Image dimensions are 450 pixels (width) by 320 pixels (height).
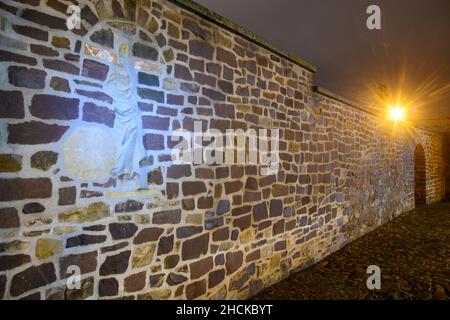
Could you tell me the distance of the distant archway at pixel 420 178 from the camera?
12962mm

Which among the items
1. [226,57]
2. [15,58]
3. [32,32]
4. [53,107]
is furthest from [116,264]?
[226,57]

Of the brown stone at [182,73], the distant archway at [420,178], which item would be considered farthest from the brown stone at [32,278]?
the distant archway at [420,178]

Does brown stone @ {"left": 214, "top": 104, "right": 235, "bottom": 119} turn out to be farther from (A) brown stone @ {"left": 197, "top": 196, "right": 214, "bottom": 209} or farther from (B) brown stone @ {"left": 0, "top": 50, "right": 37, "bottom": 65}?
(B) brown stone @ {"left": 0, "top": 50, "right": 37, "bottom": 65}

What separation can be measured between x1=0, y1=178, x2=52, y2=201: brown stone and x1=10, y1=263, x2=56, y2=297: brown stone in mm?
518

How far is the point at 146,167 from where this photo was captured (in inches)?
112

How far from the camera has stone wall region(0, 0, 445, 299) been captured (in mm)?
2141

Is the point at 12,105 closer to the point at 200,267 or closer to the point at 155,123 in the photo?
the point at 155,123

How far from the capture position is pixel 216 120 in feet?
11.6

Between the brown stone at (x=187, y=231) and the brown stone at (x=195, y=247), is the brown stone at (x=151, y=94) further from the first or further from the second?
the brown stone at (x=195, y=247)

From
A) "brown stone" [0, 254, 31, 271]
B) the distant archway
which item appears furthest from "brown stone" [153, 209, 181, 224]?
the distant archway

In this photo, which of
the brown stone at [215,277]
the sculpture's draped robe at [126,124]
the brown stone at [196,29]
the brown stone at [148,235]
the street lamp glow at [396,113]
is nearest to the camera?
the sculpture's draped robe at [126,124]

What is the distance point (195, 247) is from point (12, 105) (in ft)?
6.91
